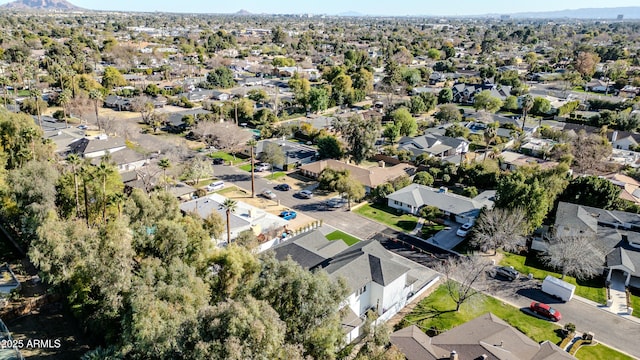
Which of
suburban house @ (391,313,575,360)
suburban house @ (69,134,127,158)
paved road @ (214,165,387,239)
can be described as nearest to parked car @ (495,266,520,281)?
suburban house @ (391,313,575,360)

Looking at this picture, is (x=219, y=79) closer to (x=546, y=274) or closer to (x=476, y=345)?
(x=546, y=274)

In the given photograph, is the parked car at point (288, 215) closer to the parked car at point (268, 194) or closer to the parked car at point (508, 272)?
the parked car at point (268, 194)


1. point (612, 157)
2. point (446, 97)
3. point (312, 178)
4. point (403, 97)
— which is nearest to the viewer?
point (312, 178)

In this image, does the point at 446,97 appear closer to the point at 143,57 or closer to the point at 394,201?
the point at 394,201

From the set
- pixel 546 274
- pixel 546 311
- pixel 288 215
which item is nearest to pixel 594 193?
pixel 546 274

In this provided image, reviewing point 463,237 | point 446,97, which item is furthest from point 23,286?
point 446,97

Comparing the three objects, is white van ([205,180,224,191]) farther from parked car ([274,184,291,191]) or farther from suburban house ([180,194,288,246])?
parked car ([274,184,291,191])
